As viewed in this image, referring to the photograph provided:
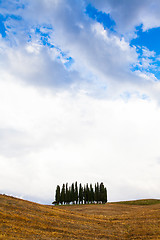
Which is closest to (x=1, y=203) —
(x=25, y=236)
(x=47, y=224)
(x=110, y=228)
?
(x=47, y=224)

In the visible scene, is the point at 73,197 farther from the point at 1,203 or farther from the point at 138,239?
the point at 138,239

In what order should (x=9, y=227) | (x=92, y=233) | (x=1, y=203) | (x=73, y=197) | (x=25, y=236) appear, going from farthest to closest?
(x=73, y=197), (x=1, y=203), (x=92, y=233), (x=9, y=227), (x=25, y=236)

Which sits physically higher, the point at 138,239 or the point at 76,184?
the point at 76,184

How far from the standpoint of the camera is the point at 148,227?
3100 cm

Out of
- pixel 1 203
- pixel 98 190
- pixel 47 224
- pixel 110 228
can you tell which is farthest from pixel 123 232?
pixel 98 190

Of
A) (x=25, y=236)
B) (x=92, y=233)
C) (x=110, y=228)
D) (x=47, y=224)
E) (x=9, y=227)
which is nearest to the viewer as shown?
(x=25, y=236)

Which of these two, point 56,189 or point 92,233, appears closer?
point 92,233

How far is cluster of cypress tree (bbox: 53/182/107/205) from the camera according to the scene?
87.1 meters

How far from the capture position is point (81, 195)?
8831 cm

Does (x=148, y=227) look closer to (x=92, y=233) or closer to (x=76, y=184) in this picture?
(x=92, y=233)

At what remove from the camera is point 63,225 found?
30969 millimetres

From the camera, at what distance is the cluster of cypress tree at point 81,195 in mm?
87062

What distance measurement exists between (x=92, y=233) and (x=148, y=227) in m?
9.24

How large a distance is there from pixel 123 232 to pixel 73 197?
60843mm
